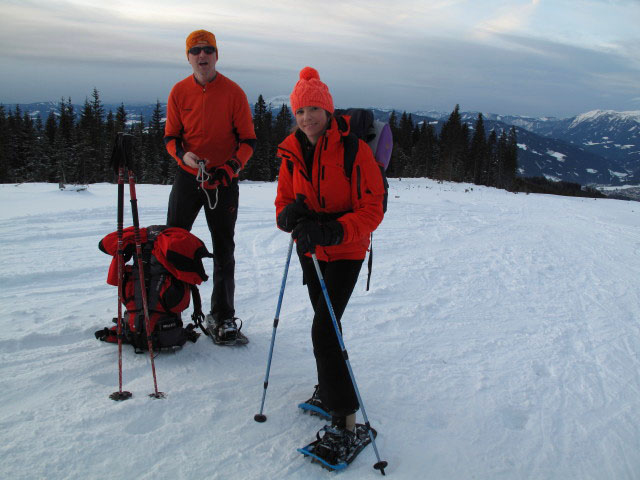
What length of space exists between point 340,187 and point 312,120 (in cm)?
49

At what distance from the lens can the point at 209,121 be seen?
396 cm

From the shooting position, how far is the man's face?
3793 millimetres

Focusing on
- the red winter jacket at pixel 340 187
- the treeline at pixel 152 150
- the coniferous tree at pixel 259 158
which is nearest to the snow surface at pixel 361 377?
the red winter jacket at pixel 340 187

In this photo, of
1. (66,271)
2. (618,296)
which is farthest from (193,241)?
(618,296)

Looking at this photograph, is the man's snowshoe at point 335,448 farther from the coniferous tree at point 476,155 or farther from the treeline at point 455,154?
the coniferous tree at point 476,155

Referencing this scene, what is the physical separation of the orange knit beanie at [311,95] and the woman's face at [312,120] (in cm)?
3

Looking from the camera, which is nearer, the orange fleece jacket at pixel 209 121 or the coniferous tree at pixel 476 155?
the orange fleece jacket at pixel 209 121

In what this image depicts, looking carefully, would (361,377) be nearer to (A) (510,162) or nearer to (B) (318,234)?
(B) (318,234)

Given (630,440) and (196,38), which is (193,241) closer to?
(196,38)

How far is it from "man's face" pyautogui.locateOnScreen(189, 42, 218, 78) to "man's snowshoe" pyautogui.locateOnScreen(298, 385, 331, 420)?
9.53ft

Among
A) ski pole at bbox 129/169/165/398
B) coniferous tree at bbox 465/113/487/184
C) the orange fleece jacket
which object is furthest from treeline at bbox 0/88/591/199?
ski pole at bbox 129/169/165/398

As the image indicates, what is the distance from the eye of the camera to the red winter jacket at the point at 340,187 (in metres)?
2.76

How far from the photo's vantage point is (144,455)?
255cm

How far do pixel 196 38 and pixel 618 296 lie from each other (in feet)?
21.9
